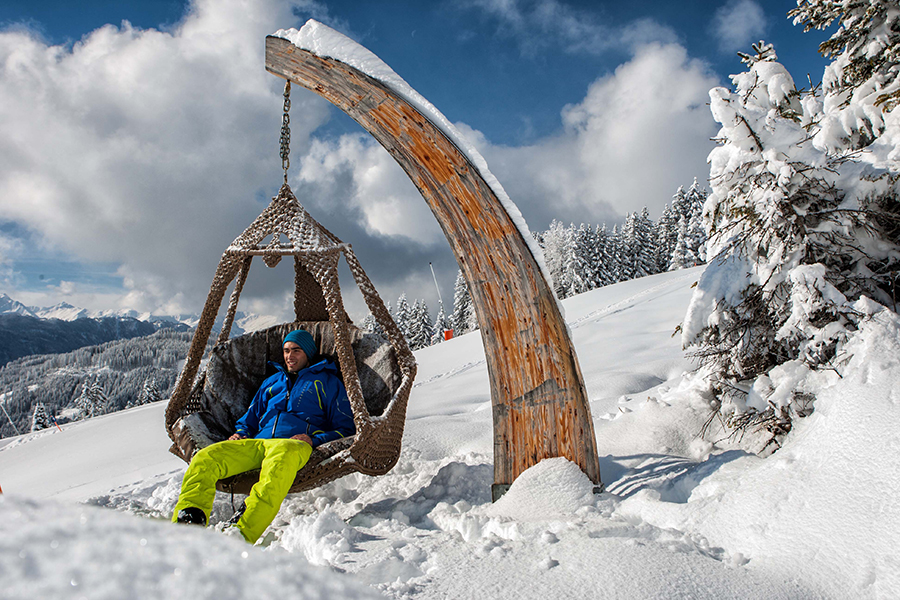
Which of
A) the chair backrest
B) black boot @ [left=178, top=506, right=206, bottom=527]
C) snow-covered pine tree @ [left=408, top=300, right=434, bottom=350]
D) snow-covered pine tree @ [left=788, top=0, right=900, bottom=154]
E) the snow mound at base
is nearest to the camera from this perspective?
black boot @ [left=178, top=506, right=206, bottom=527]

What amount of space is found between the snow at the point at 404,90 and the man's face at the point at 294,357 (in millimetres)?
2456

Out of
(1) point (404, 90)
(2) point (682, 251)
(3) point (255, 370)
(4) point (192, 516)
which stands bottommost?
(4) point (192, 516)

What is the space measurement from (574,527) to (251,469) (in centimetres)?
204

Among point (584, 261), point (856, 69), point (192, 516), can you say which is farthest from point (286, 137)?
point (584, 261)

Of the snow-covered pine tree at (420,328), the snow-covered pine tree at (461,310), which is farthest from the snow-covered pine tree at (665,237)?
the snow-covered pine tree at (420,328)

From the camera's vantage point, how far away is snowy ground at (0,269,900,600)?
39cm

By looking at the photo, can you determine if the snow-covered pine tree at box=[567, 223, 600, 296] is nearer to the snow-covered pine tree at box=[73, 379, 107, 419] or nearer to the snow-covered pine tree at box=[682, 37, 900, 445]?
the snow-covered pine tree at box=[682, 37, 900, 445]

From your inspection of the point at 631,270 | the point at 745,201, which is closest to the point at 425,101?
the point at 745,201

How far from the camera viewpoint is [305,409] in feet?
12.1

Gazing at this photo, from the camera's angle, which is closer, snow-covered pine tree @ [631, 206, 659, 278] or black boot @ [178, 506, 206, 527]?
black boot @ [178, 506, 206, 527]

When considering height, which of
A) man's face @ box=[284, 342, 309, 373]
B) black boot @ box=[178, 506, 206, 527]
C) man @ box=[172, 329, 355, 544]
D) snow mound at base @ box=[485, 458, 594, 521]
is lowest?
snow mound at base @ box=[485, 458, 594, 521]

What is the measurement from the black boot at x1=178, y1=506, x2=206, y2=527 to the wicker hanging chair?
0.41m

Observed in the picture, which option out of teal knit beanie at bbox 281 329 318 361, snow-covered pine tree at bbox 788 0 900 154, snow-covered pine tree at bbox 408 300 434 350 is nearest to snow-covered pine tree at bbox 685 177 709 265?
snow-covered pine tree at bbox 408 300 434 350

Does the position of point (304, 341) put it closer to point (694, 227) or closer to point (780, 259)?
point (780, 259)
